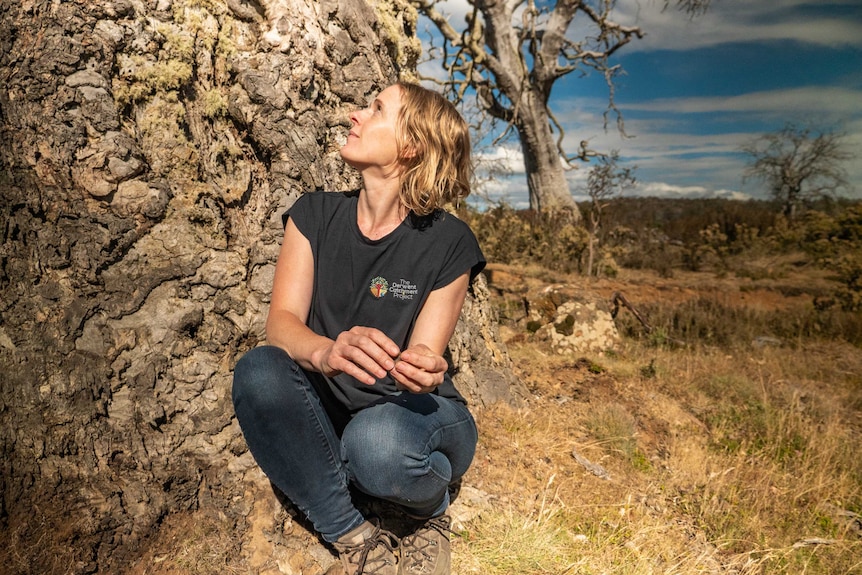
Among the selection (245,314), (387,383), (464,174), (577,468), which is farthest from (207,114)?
(577,468)

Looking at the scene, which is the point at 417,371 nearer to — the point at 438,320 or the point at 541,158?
the point at 438,320

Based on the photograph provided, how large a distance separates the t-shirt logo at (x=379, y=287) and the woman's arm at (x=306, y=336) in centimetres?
24

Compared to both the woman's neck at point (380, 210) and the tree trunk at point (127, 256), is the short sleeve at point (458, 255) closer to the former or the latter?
the woman's neck at point (380, 210)

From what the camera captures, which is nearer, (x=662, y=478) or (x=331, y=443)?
(x=331, y=443)

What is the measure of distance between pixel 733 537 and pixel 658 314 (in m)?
5.32

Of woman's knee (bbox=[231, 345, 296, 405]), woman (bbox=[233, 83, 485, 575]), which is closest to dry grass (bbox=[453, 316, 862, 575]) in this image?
woman (bbox=[233, 83, 485, 575])

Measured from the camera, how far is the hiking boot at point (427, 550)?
1.83 metres

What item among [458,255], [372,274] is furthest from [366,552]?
[458,255]

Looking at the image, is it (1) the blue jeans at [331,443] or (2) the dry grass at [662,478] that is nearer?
(1) the blue jeans at [331,443]

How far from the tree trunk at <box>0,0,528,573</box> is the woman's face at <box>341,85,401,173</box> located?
1.65 feet

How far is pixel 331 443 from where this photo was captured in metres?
1.77

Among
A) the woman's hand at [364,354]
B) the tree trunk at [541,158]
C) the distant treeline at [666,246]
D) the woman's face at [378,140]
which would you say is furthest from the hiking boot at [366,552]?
the tree trunk at [541,158]

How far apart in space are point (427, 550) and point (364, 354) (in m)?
0.89

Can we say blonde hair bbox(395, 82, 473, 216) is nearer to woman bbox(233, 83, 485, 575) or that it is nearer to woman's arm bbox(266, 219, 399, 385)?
woman bbox(233, 83, 485, 575)
